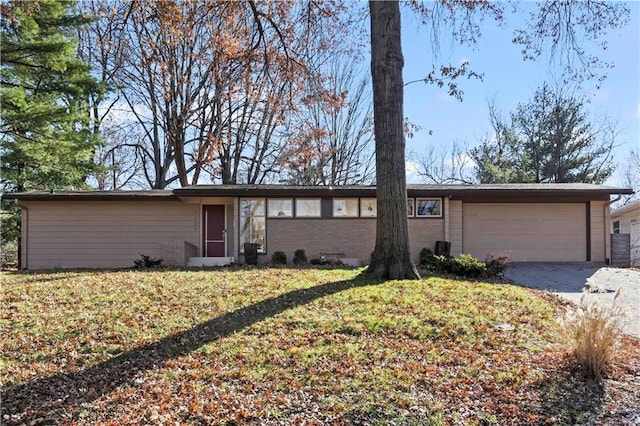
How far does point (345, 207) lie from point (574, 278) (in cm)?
672

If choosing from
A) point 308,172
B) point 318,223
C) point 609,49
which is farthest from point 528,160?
point 609,49

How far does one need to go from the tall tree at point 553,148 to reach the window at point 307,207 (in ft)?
47.5

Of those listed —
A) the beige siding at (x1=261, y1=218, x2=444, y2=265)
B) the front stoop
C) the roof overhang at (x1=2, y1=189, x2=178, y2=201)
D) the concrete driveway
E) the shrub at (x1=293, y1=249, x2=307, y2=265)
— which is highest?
the roof overhang at (x1=2, y1=189, x2=178, y2=201)

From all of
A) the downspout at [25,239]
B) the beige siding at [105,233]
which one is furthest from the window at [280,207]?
the downspout at [25,239]

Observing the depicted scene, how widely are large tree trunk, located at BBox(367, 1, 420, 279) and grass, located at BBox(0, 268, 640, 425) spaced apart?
1.39m

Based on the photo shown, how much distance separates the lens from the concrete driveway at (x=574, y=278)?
8.74 metres

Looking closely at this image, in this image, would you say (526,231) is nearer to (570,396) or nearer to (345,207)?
(345,207)

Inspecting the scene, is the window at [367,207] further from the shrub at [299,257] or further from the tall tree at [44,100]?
the tall tree at [44,100]

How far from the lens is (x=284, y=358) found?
4.59 meters

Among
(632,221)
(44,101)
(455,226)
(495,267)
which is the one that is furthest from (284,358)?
(632,221)

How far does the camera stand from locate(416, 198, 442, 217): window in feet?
47.1

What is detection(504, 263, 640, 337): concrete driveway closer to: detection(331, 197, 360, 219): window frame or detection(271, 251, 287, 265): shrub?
detection(331, 197, 360, 219): window frame

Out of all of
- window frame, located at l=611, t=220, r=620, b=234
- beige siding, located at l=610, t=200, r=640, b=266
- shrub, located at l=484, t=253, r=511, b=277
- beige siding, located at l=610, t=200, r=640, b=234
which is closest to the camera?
shrub, located at l=484, t=253, r=511, b=277

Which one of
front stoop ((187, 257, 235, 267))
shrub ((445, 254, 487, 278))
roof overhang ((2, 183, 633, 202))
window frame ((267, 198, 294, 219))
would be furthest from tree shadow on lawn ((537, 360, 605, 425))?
front stoop ((187, 257, 235, 267))
